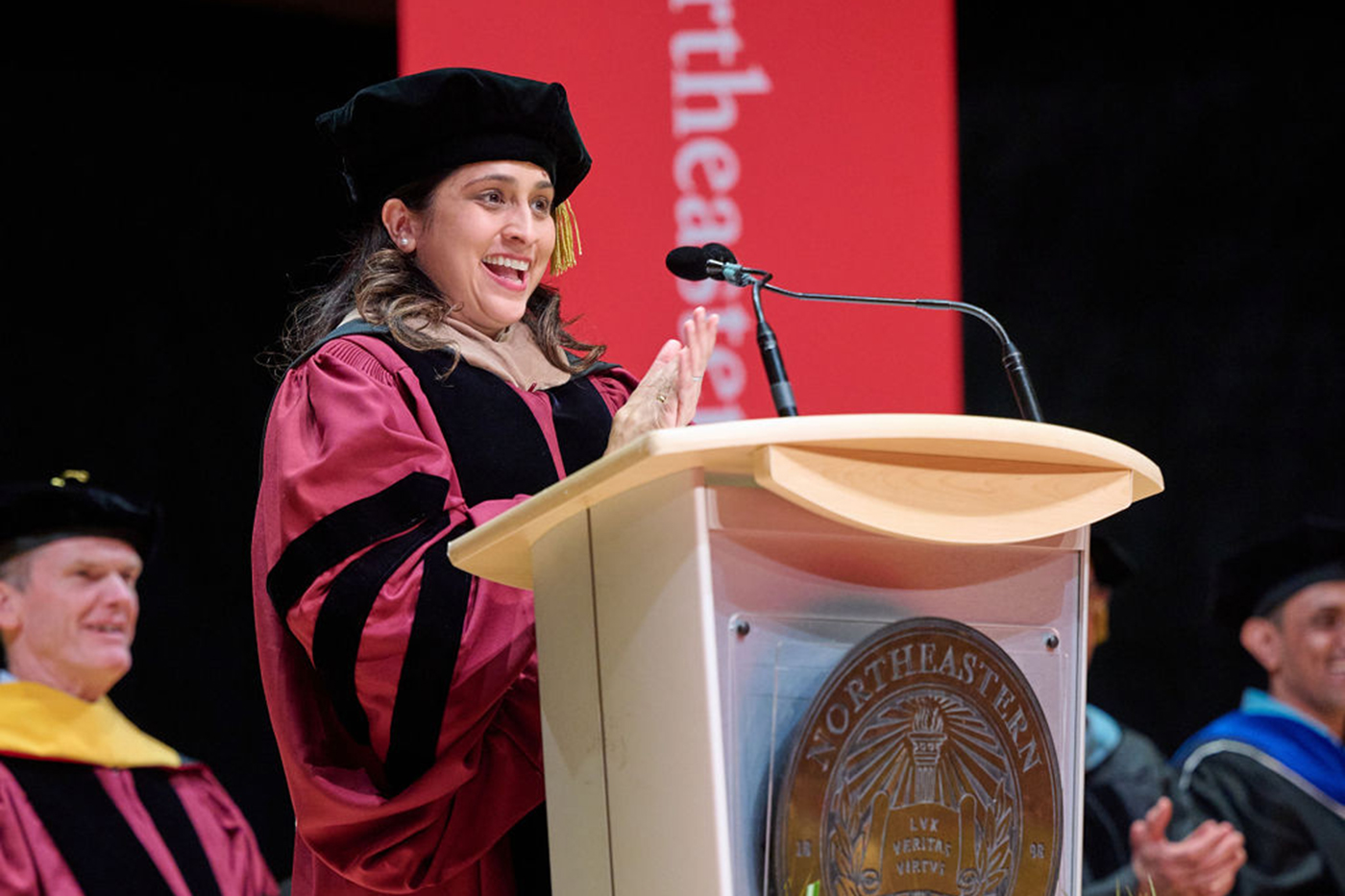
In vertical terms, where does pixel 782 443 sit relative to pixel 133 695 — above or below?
above

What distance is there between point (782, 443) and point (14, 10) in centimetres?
454

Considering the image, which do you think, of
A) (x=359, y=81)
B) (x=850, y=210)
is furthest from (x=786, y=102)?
(x=359, y=81)

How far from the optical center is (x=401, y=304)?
219 cm

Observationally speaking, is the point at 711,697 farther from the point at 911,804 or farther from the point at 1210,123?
the point at 1210,123

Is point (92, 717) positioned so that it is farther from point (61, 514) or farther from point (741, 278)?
point (741, 278)

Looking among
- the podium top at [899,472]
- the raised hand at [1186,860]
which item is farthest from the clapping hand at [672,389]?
the raised hand at [1186,860]

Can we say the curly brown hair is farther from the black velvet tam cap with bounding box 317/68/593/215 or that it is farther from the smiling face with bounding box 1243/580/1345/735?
the smiling face with bounding box 1243/580/1345/735

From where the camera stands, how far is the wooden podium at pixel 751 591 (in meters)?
1.32

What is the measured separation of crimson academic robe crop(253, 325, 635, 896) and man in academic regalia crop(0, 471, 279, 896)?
280 cm

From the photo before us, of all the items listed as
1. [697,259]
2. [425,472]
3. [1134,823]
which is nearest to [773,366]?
[697,259]

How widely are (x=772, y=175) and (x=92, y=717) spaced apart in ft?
8.54

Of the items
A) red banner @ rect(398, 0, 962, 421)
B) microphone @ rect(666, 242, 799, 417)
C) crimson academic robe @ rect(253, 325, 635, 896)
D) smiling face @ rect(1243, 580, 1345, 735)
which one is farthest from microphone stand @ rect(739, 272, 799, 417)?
smiling face @ rect(1243, 580, 1345, 735)

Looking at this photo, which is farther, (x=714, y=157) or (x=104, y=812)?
(x=104, y=812)

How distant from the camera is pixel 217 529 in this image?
539 cm
